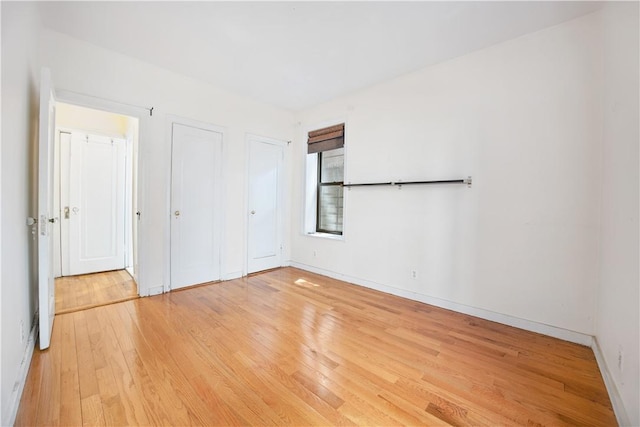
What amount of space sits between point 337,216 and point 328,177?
701 mm

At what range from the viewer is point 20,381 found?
157 centimetres

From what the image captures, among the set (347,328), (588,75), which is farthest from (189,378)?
(588,75)

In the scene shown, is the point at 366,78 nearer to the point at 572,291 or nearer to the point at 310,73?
the point at 310,73

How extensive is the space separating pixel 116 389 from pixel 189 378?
1.32 feet

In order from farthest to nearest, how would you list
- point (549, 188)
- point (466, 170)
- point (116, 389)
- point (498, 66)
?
point (466, 170) < point (498, 66) < point (549, 188) < point (116, 389)

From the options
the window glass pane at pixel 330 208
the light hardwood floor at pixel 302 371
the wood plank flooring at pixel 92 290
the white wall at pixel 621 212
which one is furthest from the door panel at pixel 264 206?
the white wall at pixel 621 212

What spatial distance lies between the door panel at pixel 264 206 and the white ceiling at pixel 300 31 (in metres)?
1.27

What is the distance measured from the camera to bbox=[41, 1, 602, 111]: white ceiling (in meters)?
2.18

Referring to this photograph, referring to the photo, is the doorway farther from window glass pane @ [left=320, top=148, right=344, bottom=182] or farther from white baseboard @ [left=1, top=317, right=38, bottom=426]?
window glass pane @ [left=320, top=148, right=344, bottom=182]

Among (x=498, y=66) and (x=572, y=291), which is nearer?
(x=572, y=291)

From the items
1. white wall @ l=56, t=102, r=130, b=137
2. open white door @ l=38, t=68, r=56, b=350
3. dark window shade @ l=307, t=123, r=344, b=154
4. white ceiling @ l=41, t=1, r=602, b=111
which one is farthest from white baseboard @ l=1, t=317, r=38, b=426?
dark window shade @ l=307, t=123, r=344, b=154

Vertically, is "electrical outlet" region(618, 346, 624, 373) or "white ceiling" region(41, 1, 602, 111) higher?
"white ceiling" region(41, 1, 602, 111)

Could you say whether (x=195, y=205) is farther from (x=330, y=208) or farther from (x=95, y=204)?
(x=330, y=208)

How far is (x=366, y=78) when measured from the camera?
339cm
